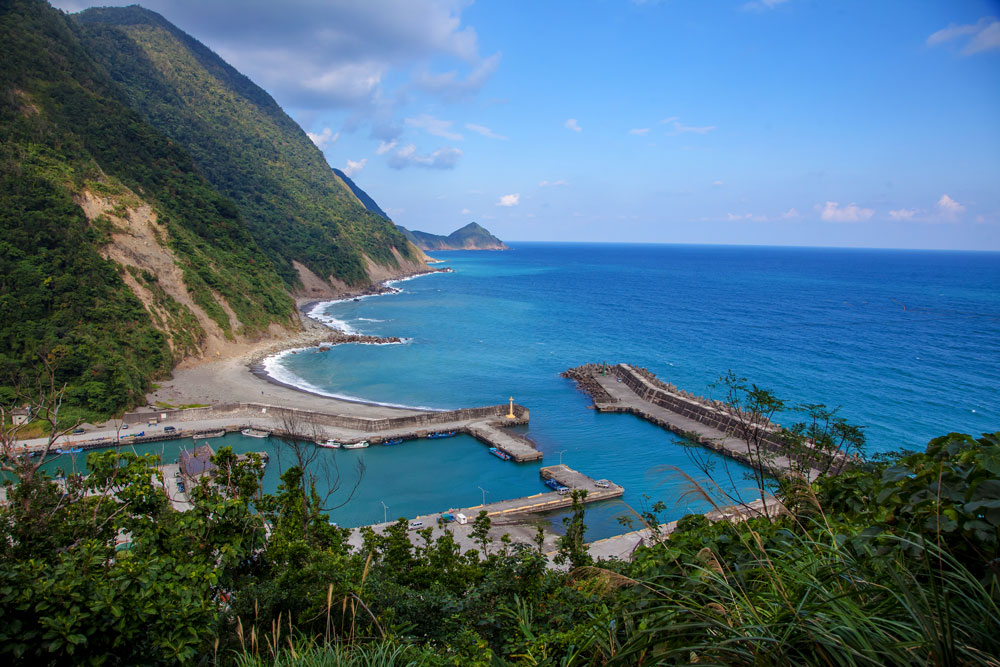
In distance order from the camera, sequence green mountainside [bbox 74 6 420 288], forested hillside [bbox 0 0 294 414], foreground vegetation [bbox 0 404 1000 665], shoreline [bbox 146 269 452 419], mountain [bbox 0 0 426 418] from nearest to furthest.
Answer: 1. foreground vegetation [bbox 0 404 1000 665]
2. mountain [bbox 0 0 426 418]
3. forested hillside [bbox 0 0 294 414]
4. shoreline [bbox 146 269 452 419]
5. green mountainside [bbox 74 6 420 288]

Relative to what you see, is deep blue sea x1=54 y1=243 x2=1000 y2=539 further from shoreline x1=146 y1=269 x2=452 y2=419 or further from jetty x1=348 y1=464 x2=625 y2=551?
shoreline x1=146 y1=269 x2=452 y2=419

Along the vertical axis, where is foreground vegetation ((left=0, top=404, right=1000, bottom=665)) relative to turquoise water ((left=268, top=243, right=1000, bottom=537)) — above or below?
above

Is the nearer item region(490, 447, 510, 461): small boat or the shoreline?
region(490, 447, 510, 461): small boat

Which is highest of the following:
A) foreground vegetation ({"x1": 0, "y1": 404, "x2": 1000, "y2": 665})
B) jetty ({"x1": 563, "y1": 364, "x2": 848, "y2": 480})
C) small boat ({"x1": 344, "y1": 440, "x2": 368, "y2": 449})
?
foreground vegetation ({"x1": 0, "y1": 404, "x2": 1000, "y2": 665})

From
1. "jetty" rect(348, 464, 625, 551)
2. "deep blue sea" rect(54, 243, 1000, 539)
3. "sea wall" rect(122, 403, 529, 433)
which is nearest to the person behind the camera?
"jetty" rect(348, 464, 625, 551)

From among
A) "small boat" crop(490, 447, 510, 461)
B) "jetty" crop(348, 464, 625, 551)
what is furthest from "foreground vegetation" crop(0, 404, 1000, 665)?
"small boat" crop(490, 447, 510, 461)

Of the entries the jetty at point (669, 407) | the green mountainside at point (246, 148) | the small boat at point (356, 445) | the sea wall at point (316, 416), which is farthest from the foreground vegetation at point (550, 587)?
the green mountainside at point (246, 148)

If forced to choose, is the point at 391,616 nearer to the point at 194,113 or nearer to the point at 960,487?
the point at 960,487
